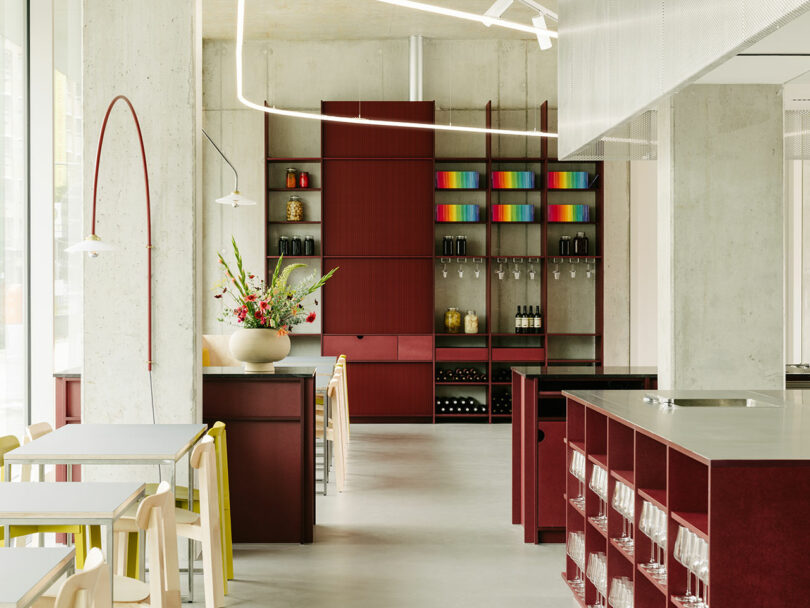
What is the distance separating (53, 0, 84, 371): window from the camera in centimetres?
645

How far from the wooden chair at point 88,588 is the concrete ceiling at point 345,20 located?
333 inches

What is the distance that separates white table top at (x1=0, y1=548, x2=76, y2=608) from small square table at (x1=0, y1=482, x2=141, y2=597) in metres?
0.30

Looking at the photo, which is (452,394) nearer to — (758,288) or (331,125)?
(331,125)

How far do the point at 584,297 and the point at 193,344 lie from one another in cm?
683

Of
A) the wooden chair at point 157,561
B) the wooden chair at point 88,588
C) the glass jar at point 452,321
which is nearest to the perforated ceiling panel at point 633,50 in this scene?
the wooden chair at point 88,588

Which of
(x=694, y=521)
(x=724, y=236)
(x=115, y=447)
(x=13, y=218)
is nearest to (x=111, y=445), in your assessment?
(x=115, y=447)

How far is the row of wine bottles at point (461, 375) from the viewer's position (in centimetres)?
1029

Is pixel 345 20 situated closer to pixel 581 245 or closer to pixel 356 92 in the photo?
pixel 356 92

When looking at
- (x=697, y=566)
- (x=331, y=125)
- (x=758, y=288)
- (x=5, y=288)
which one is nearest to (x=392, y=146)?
(x=331, y=125)

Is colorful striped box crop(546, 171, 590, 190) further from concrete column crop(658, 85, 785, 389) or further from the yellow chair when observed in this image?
the yellow chair

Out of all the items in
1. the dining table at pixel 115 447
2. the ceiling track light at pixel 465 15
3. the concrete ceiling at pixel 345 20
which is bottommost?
the dining table at pixel 115 447

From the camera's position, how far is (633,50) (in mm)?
3289

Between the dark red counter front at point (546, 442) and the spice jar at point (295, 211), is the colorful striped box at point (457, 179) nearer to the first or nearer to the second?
the spice jar at point (295, 211)

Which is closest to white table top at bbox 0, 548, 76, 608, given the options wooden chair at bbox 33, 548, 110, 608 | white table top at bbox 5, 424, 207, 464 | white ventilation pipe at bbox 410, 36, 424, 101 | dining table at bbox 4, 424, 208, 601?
wooden chair at bbox 33, 548, 110, 608
